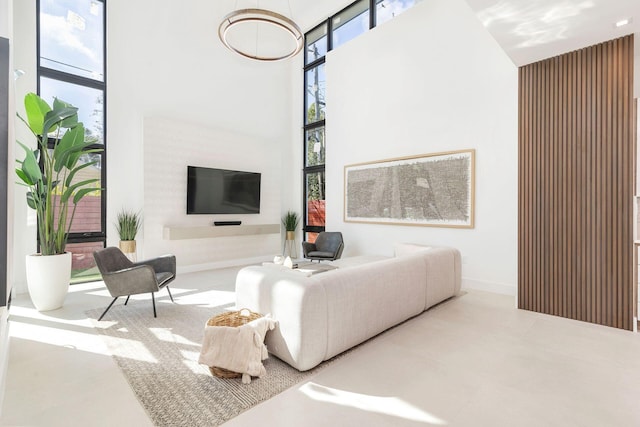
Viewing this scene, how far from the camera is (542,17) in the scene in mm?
2744

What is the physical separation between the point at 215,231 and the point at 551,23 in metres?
5.60

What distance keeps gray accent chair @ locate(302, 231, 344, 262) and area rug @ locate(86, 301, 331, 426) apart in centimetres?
261

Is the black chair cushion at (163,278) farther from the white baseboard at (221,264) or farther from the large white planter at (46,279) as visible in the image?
the white baseboard at (221,264)

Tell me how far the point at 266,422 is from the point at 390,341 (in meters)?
1.39

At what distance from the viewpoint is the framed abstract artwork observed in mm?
4625

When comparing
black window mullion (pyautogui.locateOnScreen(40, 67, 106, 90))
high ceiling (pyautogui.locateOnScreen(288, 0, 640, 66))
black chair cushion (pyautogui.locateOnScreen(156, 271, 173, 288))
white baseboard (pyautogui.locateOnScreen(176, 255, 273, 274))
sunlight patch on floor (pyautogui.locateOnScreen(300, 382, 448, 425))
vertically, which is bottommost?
sunlight patch on floor (pyautogui.locateOnScreen(300, 382, 448, 425))

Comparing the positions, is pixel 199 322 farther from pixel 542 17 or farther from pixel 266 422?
pixel 542 17

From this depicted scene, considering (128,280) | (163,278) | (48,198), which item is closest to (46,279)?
(48,198)

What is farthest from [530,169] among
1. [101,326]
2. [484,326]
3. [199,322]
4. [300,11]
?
[300,11]

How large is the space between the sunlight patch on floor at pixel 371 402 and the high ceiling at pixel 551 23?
3.16 meters

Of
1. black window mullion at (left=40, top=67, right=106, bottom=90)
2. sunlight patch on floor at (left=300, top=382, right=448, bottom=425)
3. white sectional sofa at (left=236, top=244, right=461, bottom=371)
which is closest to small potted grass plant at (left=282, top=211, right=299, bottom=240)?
black window mullion at (left=40, top=67, right=106, bottom=90)

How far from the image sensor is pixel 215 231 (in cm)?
600

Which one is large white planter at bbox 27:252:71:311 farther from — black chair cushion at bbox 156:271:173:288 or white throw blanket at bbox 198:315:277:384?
white throw blanket at bbox 198:315:277:384

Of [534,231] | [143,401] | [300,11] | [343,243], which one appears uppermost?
[300,11]
